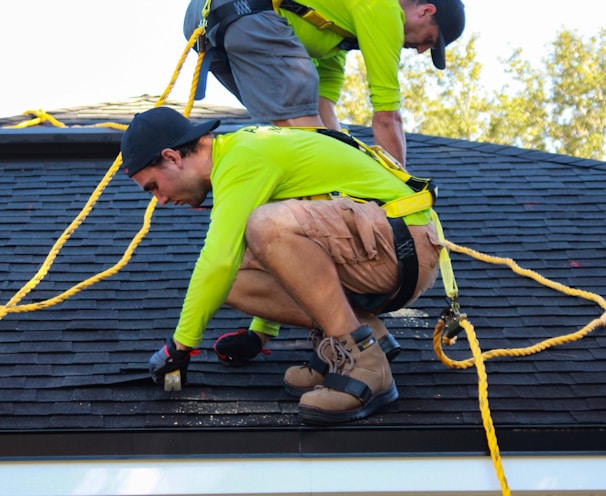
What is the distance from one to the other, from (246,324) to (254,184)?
97 centimetres

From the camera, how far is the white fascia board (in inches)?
104

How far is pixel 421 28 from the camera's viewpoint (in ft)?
12.1

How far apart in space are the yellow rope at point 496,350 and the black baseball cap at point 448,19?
2.97ft

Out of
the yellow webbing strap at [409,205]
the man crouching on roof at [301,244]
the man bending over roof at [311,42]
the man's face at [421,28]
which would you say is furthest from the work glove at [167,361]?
the man's face at [421,28]

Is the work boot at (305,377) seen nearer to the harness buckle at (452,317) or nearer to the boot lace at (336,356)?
the boot lace at (336,356)

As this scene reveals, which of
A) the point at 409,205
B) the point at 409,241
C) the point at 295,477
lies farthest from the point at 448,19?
the point at 295,477

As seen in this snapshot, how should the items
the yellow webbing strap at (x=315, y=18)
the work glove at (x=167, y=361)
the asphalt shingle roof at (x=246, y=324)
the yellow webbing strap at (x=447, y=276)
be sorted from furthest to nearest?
the yellow webbing strap at (x=315, y=18)
the yellow webbing strap at (x=447, y=276)
the work glove at (x=167, y=361)
the asphalt shingle roof at (x=246, y=324)

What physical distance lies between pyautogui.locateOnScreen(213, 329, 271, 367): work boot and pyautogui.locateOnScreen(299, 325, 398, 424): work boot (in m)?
0.45

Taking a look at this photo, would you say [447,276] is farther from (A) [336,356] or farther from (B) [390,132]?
(B) [390,132]

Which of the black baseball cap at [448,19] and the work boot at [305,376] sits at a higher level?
the black baseball cap at [448,19]

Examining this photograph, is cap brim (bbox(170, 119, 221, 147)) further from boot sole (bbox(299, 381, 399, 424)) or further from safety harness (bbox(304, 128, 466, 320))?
boot sole (bbox(299, 381, 399, 424))

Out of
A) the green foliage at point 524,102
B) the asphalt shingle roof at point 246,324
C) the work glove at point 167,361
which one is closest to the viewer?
the asphalt shingle roof at point 246,324

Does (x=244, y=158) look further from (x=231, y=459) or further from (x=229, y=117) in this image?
(x=229, y=117)

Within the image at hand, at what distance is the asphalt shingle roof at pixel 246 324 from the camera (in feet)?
9.05
